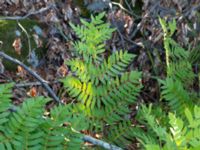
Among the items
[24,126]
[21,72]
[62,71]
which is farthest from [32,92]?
[24,126]

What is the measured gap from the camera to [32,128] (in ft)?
6.49

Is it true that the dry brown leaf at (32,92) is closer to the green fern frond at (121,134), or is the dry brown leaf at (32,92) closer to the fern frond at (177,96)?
the green fern frond at (121,134)

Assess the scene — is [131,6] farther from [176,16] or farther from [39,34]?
[39,34]

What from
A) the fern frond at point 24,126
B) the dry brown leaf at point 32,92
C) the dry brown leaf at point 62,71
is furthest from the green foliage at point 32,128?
the dry brown leaf at point 62,71

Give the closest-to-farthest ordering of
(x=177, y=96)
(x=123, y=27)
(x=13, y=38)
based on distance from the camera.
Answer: (x=177, y=96) < (x=13, y=38) < (x=123, y=27)

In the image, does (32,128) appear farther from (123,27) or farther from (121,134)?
(123,27)

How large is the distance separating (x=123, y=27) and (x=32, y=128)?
7.35 feet

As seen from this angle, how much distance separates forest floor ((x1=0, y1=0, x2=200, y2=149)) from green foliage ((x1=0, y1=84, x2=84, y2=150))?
4.92ft

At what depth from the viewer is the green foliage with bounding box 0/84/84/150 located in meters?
1.98

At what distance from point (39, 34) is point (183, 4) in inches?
52.3

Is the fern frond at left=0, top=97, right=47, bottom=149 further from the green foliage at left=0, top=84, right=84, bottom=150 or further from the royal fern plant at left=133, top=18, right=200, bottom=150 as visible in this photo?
the royal fern plant at left=133, top=18, right=200, bottom=150

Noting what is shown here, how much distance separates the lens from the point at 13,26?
3.75m

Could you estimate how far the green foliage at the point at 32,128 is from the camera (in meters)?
1.98

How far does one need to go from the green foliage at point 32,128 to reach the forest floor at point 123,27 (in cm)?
150
